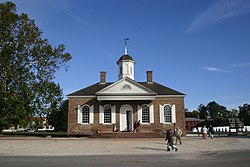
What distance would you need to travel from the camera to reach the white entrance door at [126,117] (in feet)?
104

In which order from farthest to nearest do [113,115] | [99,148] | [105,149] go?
[113,115] < [99,148] < [105,149]

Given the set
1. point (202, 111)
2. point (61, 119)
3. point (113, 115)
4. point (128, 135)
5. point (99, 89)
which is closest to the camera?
point (128, 135)

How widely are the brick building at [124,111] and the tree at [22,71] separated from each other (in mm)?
3860

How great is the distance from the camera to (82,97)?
3244cm

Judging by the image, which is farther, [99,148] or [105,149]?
[99,148]

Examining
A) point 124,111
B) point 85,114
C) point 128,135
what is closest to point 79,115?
point 85,114

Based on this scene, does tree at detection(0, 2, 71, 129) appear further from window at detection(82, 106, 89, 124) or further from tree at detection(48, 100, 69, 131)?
tree at detection(48, 100, 69, 131)

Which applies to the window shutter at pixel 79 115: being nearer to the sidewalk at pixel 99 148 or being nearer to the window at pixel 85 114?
the window at pixel 85 114

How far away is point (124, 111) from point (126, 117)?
0.78m

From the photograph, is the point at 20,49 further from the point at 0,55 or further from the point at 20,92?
the point at 20,92

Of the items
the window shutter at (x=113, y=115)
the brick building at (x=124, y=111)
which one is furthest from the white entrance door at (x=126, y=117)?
the window shutter at (x=113, y=115)

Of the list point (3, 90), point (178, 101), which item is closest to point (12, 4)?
point (3, 90)

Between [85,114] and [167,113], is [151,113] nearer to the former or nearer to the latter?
[167,113]

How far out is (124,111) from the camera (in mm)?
31891
